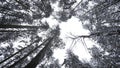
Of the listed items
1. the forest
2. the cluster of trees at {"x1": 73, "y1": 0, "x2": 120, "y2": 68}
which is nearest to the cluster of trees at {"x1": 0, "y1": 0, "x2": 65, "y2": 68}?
the forest

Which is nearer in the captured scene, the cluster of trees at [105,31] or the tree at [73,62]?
the cluster of trees at [105,31]

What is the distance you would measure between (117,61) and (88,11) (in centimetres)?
587

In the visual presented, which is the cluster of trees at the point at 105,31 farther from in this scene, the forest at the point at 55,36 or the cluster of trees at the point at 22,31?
the cluster of trees at the point at 22,31

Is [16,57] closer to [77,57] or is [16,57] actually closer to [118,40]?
[77,57]

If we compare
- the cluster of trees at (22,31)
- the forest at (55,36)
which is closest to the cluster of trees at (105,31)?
the forest at (55,36)

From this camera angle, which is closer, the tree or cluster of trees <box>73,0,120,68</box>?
cluster of trees <box>73,0,120,68</box>

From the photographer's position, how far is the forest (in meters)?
9.22

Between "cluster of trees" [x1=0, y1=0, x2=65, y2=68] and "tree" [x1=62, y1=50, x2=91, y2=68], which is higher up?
"cluster of trees" [x1=0, y1=0, x2=65, y2=68]

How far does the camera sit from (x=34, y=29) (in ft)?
42.0

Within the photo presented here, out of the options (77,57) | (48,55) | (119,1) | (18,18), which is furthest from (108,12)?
(18,18)

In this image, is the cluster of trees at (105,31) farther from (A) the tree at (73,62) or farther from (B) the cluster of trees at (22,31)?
(B) the cluster of trees at (22,31)

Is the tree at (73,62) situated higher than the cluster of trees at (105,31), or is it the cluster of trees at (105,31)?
the cluster of trees at (105,31)

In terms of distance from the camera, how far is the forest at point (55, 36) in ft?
30.2

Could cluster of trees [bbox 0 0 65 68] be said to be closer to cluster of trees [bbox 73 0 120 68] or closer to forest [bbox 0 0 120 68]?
forest [bbox 0 0 120 68]
